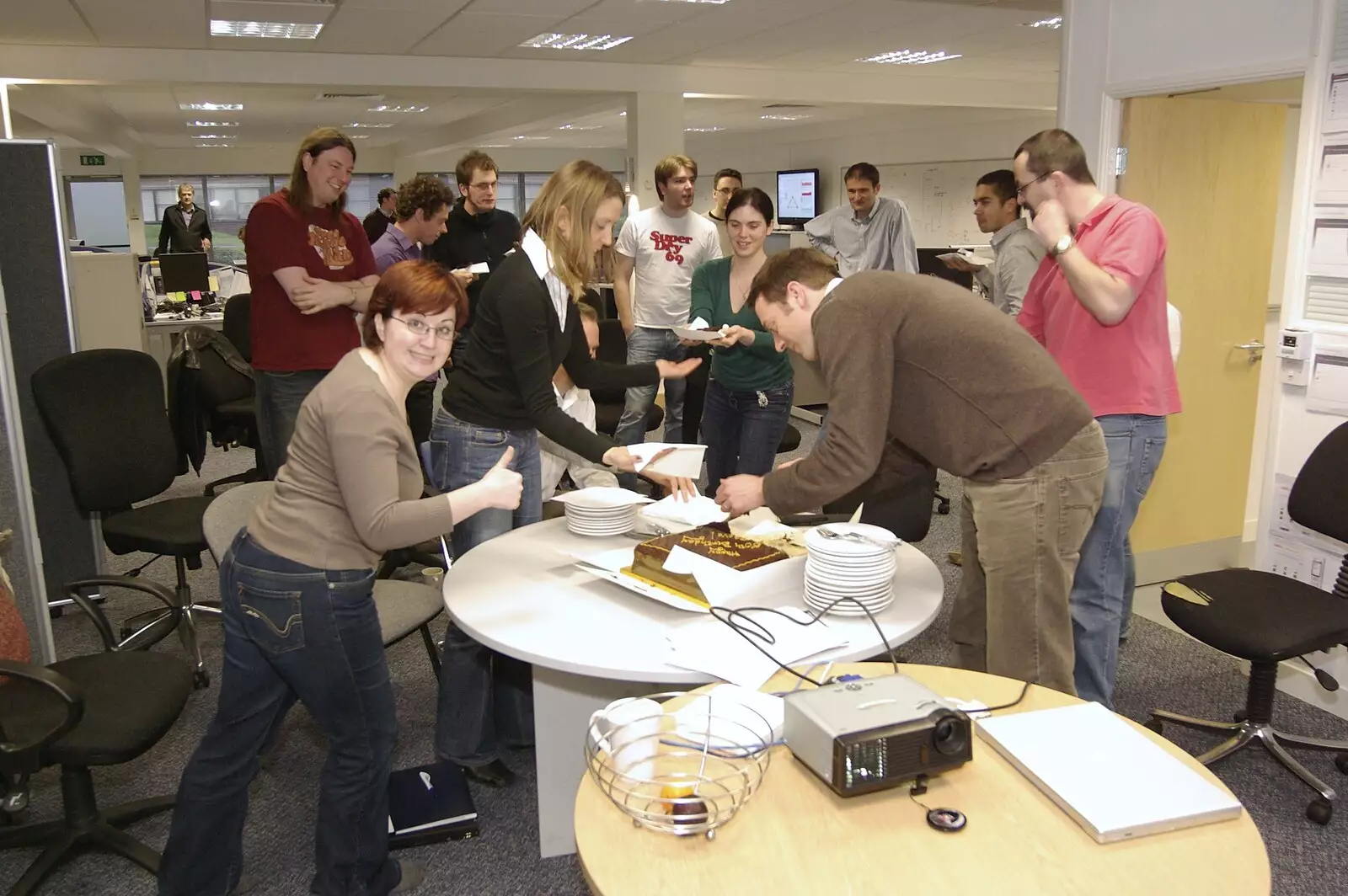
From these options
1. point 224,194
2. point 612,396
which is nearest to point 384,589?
point 612,396

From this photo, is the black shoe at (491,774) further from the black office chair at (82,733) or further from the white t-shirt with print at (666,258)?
the white t-shirt with print at (666,258)

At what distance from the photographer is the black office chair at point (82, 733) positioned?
6.29 ft

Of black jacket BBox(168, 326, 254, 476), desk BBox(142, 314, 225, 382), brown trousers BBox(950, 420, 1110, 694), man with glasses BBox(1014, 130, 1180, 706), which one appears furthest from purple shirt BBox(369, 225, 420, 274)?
brown trousers BBox(950, 420, 1110, 694)

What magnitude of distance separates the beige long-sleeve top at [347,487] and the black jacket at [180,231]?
10025 mm

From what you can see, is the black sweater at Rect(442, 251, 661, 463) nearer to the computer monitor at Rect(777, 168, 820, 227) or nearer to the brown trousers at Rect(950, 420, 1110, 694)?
the brown trousers at Rect(950, 420, 1110, 694)

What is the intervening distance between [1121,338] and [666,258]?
2.16 m

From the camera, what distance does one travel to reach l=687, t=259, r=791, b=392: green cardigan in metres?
3.48

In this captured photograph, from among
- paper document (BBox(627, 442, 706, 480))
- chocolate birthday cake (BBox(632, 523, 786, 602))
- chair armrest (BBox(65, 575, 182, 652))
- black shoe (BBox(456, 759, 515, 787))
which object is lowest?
black shoe (BBox(456, 759, 515, 787))

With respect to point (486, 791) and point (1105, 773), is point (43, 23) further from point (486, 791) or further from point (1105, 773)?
point (1105, 773)

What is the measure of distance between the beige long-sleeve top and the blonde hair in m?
0.64

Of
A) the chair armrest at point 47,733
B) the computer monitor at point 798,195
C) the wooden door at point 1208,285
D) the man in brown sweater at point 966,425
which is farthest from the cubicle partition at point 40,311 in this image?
the computer monitor at point 798,195

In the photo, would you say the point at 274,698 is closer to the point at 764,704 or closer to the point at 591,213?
the point at 764,704

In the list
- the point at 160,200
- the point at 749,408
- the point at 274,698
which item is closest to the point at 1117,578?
the point at 749,408

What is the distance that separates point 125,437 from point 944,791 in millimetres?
2886
